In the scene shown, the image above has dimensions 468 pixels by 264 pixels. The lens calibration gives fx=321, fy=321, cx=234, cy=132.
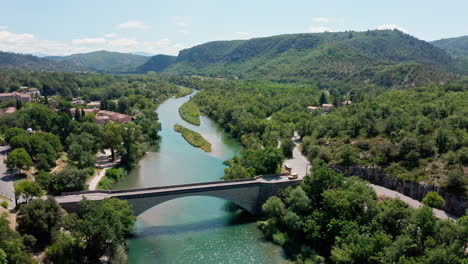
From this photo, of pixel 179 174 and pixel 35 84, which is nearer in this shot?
pixel 179 174

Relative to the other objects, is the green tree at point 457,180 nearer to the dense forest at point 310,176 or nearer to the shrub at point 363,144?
the dense forest at point 310,176

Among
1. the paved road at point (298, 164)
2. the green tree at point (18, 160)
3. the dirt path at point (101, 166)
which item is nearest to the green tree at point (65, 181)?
the dirt path at point (101, 166)

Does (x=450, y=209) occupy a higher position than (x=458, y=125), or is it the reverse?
(x=458, y=125)

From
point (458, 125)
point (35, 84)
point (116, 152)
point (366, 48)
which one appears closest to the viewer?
point (458, 125)

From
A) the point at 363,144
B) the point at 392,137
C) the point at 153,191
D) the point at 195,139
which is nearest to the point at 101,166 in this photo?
the point at 153,191

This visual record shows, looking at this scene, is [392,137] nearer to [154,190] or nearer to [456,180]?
[456,180]

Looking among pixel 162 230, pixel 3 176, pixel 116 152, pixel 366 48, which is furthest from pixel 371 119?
pixel 366 48

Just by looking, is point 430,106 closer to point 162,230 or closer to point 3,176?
point 162,230
